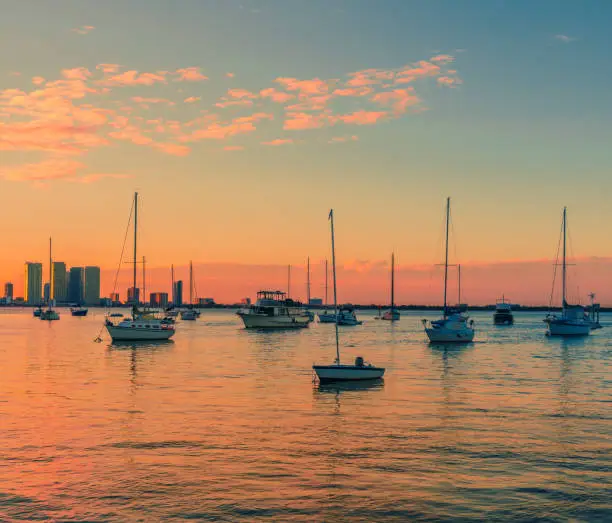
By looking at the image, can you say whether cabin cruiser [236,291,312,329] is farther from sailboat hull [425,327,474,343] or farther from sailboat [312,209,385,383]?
sailboat [312,209,385,383]

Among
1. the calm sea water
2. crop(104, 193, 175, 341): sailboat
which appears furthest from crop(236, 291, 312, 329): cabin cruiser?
the calm sea water

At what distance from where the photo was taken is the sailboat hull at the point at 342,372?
1831 inches

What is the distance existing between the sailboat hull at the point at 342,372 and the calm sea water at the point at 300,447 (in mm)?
1304

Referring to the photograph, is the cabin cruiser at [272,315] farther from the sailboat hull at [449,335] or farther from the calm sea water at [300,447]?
the calm sea water at [300,447]

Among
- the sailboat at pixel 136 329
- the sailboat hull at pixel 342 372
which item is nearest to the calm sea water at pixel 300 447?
the sailboat hull at pixel 342 372

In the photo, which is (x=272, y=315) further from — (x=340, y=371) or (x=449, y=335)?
(x=340, y=371)

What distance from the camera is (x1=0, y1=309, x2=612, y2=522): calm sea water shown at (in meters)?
20.2

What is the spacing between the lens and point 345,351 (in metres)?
85.9

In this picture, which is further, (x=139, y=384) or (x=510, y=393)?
(x=139, y=384)

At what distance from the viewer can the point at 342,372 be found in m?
46.8

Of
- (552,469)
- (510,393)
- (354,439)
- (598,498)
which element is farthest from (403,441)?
(510,393)

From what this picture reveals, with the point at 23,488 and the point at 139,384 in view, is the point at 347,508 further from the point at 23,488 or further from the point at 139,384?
the point at 139,384

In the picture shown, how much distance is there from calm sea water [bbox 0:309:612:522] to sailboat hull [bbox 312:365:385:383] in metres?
1.30

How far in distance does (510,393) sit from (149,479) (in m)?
29.1
